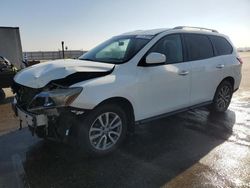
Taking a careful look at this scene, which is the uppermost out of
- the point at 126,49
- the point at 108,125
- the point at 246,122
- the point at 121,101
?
the point at 126,49

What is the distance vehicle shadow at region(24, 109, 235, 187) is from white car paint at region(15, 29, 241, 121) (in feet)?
1.68

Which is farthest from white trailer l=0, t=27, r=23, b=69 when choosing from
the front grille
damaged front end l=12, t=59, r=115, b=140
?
damaged front end l=12, t=59, r=115, b=140

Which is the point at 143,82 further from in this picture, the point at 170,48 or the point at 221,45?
the point at 221,45

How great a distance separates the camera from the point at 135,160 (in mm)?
3842

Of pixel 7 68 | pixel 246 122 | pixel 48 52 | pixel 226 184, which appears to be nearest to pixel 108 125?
pixel 226 184

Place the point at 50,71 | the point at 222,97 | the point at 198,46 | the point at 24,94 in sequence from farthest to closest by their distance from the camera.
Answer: the point at 222,97 < the point at 198,46 < the point at 24,94 < the point at 50,71

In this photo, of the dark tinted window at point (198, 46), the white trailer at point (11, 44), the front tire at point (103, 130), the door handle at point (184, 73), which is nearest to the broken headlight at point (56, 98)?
the front tire at point (103, 130)

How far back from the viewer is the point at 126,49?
15.1 feet

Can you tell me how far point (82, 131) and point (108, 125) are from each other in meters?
0.47

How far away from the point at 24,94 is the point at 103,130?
4.40ft

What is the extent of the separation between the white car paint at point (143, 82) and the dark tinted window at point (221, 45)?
36 centimetres

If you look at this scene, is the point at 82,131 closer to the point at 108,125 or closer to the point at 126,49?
the point at 108,125

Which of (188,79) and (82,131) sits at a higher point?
(188,79)

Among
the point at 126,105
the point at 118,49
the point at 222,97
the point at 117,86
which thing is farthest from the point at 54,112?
the point at 222,97
